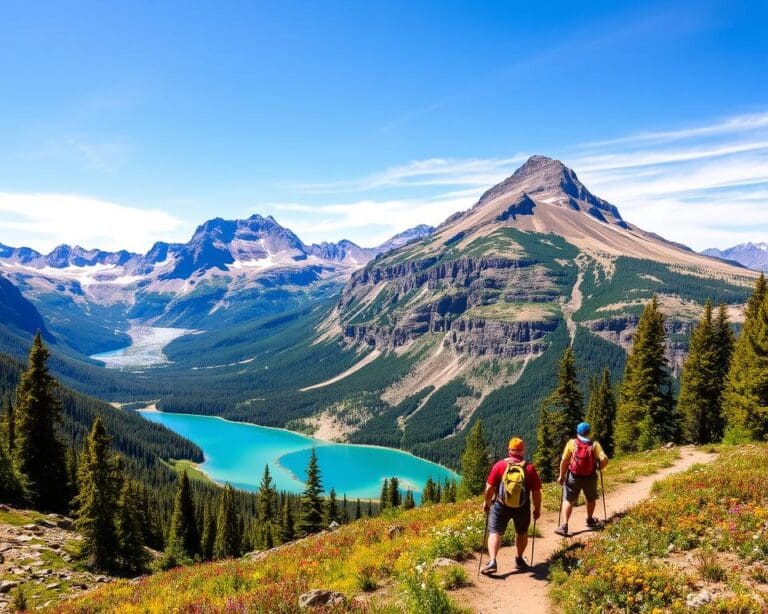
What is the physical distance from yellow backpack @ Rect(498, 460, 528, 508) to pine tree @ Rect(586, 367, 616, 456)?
2116 inches

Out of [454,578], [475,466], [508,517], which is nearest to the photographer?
[454,578]

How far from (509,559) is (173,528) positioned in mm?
63201

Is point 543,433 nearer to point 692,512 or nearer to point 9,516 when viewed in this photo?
point 692,512

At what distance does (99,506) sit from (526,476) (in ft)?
104

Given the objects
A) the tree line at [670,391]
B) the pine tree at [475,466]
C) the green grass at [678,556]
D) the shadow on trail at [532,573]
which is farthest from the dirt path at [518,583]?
the pine tree at [475,466]

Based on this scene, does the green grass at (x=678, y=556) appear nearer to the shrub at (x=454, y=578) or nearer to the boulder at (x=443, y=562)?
the shrub at (x=454, y=578)

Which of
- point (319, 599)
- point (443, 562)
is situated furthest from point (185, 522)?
point (319, 599)

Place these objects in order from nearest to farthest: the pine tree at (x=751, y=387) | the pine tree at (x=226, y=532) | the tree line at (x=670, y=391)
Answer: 1. the pine tree at (x=751, y=387)
2. the tree line at (x=670, y=391)
3. the pine tree at (x=226, y=532)

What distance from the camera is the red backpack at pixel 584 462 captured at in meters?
15.6

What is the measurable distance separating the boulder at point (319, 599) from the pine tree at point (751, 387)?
38787mm

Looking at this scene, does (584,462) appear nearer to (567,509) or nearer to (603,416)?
(567,509)

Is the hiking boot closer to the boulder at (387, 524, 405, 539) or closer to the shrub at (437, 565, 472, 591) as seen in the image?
the shrub at (437, 565, 472, 591)

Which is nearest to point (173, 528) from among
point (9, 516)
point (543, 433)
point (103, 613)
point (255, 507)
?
point (9, 516)

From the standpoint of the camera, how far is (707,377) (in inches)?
1972
